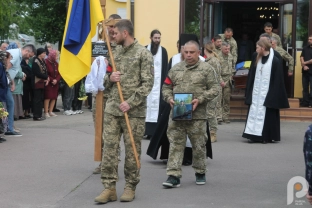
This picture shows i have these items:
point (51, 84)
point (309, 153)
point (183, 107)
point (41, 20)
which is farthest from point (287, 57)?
point (41, 20)

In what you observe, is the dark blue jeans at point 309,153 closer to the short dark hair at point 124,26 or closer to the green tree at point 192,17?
the short dark hair at point 124,26

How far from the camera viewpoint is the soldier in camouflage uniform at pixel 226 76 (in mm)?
15859

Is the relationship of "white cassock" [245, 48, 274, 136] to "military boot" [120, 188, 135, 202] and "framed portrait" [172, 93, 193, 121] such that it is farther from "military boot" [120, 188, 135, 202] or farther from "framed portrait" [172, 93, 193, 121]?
"military boot" [120, 188, 135, 202]

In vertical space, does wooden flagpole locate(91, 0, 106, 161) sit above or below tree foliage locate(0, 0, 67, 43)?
below

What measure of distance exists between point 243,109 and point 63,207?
379 inches

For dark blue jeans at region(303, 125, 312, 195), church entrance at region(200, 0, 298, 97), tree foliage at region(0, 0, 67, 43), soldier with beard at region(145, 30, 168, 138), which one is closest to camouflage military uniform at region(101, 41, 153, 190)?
dark blue jeans at region(303, 125, 312, 195)

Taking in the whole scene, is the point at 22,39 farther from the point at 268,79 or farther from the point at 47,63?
the point at 268,79

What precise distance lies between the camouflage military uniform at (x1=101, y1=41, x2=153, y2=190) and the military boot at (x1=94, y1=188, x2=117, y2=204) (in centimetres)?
5

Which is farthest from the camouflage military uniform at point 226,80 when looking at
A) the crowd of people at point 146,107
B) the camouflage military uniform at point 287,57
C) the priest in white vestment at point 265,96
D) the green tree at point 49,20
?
the green tree at point 49,20

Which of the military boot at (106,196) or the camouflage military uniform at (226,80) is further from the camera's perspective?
the camouflage military uniform at (226,80)

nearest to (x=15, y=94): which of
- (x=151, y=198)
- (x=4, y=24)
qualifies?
(x=151, y=198)

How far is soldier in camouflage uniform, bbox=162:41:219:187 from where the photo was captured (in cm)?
880

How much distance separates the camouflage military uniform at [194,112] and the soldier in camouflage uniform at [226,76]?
7005mm

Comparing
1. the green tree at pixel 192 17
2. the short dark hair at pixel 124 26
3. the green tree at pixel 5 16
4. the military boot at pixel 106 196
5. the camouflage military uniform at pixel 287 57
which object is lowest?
the military boot at pixel 106 196
